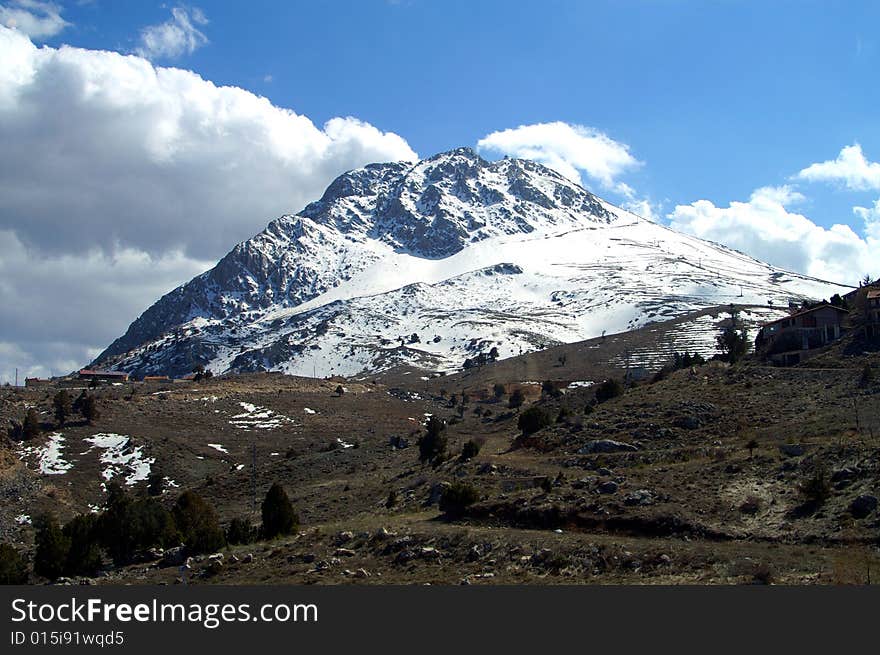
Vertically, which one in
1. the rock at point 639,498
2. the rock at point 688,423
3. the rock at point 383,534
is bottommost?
the rock at point 383,534

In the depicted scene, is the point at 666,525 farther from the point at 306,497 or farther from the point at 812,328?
the point at 812,328

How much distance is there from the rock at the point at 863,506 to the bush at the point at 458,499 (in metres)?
16.1

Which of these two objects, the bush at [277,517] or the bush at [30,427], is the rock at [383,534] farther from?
the bush at [30,427]

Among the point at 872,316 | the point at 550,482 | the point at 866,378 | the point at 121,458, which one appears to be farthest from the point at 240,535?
the point at 872,316

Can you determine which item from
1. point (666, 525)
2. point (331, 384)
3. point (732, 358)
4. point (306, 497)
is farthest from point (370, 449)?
point (331, 384)

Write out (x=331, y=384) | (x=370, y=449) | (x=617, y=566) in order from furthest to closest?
(x=331, y=384) → (x=370, y=449) → (x=617, y=566)

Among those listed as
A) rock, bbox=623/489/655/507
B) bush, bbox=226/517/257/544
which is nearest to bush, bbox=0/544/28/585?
bush, bbox=226/517/257/544

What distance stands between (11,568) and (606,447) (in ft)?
103

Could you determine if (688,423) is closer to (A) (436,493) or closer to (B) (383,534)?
(A) (436,493)

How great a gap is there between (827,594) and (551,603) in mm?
6236

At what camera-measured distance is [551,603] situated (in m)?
21.2

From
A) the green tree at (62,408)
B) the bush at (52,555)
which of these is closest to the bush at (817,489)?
the bush at (52,555)

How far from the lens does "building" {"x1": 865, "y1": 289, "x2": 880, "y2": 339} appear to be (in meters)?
73.2

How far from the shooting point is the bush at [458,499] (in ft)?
133
